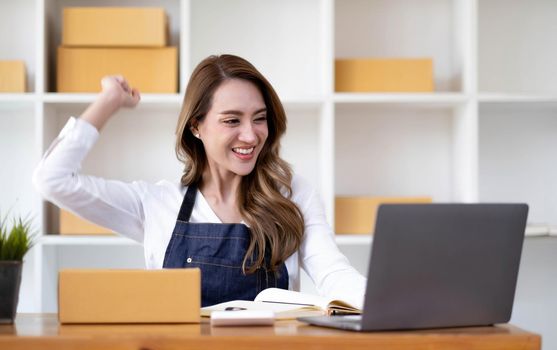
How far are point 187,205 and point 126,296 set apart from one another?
94 cm

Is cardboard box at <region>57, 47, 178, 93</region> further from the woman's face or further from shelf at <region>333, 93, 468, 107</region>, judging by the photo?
the woman's face

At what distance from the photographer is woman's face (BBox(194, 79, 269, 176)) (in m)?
2.33

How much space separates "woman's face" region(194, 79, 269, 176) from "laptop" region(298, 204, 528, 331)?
0.97 m

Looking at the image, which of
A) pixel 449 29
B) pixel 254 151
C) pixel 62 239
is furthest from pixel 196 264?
pixel 449 29

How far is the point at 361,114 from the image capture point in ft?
11.7

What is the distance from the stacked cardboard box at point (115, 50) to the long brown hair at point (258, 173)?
835 millimetres

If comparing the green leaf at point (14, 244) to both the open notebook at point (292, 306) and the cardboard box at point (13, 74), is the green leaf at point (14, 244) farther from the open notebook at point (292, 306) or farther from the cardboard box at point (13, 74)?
the cardboard box at point (13, 74)

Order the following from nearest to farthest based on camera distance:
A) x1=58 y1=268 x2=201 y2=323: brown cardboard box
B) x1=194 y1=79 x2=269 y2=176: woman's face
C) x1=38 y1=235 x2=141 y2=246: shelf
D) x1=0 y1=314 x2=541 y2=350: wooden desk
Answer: x1=0 y1=314 x2=541 y2=350: wooden desk < x1=58 y1=268 x2=201 y2=323: brown cardboard box < x1=194 y1=79 x2=269 y2=176: woman's face < x1=38 y1=235 x2=141 y2=246: shelf

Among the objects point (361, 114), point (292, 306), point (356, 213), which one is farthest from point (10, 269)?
point (361, 114)

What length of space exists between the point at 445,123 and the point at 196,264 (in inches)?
65.6

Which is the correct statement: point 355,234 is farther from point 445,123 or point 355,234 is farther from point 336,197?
point 445,123

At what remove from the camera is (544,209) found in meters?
3.58

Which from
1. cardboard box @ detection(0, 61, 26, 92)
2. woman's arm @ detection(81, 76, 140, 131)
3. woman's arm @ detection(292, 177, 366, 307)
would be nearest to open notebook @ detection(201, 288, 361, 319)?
woman's arm @ detection(292, 177, 366, 307)

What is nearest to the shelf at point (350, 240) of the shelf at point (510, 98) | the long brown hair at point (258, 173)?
the shelf at point (510, 98)
